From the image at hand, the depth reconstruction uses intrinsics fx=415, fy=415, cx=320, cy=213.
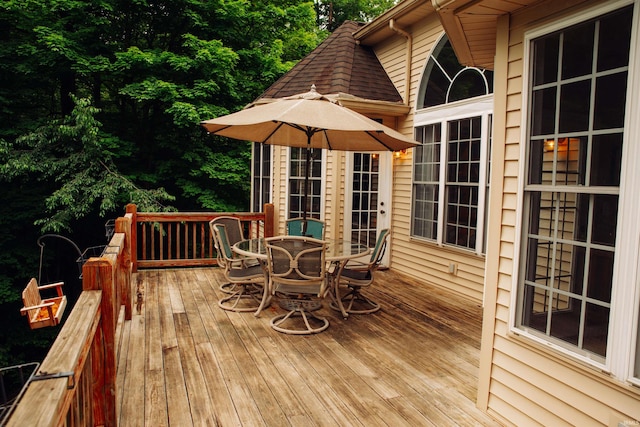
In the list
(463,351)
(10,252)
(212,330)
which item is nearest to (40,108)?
(10,252)

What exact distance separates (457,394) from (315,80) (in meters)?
5.67

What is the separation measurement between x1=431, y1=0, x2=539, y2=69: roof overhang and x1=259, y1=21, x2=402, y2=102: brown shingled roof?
11.0 feet

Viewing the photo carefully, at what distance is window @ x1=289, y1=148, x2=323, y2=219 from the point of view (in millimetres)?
7168

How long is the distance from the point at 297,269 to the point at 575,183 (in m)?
2.47

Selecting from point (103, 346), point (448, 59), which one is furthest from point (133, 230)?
point (448, 59)

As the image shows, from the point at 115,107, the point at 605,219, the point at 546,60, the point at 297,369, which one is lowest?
the point at 297,369

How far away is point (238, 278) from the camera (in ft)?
15.2

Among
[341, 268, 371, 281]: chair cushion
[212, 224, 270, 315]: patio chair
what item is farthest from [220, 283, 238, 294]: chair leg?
[341, 268, 371, 281]: chair cushion

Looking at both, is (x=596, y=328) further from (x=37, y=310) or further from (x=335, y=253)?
(x=37, y=310)

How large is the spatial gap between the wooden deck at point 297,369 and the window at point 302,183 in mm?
2632

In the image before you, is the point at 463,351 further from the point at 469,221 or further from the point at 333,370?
the point at 469,221

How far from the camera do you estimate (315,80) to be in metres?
7.25

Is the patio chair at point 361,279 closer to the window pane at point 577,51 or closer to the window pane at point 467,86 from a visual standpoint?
the window pane at point 467,86

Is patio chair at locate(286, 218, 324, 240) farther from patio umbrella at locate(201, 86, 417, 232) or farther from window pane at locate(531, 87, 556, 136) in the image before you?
window pane at locate(531, 87, 556, 136)
